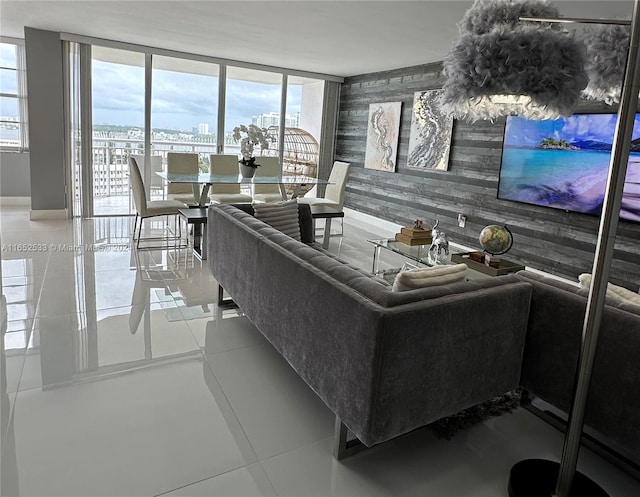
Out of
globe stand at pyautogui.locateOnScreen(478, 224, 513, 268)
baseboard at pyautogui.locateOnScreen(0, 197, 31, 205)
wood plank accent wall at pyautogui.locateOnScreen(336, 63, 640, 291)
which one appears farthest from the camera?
baseboard at pyautogui.locateOnScreen(0, 197, 31, 205)

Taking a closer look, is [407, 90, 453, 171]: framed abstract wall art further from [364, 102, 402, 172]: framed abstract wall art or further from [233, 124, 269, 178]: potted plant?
[233, 124, 269, 178]: potted plant

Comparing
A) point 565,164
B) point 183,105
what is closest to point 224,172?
point 183,105

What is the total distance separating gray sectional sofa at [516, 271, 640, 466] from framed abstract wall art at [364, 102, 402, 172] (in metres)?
4.90

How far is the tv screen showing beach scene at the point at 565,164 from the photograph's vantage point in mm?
4117

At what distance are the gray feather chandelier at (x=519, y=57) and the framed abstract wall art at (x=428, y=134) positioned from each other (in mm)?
4055

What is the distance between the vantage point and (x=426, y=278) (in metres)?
2.05

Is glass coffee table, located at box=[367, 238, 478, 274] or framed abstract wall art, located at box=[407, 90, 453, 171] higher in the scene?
framed abstract wall art, located at box=[407, 90, 453, 171]

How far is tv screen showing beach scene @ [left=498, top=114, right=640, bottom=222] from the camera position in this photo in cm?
412

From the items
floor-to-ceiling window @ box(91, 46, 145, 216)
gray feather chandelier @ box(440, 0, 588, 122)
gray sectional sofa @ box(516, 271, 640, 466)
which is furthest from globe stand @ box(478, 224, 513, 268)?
floor-to-ceiling window @ box(91, 46, 145, 216)

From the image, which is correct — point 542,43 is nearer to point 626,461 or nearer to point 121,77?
point 626,461

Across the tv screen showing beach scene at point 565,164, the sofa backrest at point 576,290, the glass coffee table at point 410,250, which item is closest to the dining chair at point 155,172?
the glass coffee table at point 410,250

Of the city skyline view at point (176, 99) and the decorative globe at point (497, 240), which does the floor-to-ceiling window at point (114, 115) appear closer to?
the city skyline view at point (176, 99)

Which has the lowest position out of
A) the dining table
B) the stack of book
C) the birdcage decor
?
the stack of book

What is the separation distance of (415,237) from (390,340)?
255 centimetres
